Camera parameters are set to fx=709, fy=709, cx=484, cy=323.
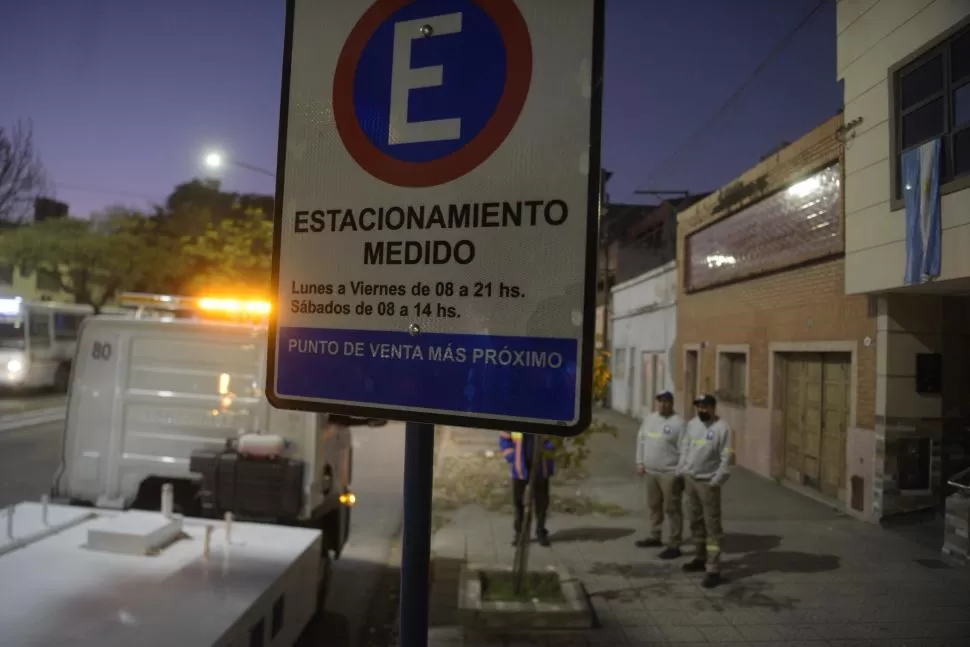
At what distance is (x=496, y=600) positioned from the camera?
5.60 metres

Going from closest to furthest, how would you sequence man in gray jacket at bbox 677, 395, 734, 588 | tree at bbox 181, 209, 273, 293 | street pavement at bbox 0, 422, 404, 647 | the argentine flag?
street pavement at bbox 0, 422, 404, 647
man in gray jacket at bbox 677, 395, 734, 588
the argentine flag
tree at bbox 181, 209, 273, 293

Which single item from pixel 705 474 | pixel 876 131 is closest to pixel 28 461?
pixel 705 474

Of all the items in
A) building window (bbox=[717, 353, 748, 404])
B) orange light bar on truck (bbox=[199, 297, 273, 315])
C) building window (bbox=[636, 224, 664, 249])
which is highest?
building window (bbox=[636, 224, 664, 249])

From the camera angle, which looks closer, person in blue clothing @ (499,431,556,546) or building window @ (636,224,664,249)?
person in blue clothing @ (499,431,556,546)

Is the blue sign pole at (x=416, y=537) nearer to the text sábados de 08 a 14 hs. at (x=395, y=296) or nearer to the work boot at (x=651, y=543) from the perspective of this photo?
the text sábados de 08 a 14 hs. at (x=395, y=296)

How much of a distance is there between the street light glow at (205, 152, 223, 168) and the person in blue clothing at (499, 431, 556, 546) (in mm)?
8483

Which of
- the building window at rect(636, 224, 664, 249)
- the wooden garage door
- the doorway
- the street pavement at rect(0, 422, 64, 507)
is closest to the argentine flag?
the wooden garage door

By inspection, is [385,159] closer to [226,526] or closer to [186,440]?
[226,526]

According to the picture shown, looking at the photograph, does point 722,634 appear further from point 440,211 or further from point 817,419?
point 817,419

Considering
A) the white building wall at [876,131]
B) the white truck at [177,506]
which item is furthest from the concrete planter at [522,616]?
the white building wall at [876,131]

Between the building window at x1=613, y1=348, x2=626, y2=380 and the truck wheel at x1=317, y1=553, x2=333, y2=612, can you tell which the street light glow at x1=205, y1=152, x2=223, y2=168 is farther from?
the building window at x1=613, y1=348, x2=626, y2=380

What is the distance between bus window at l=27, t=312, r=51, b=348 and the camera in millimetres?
22078

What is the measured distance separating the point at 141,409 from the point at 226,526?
1878 millimetres

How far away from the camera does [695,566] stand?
6984 mm
